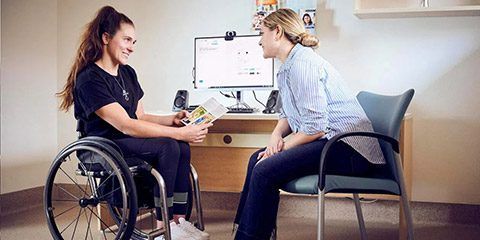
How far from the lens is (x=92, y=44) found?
7.15 feet

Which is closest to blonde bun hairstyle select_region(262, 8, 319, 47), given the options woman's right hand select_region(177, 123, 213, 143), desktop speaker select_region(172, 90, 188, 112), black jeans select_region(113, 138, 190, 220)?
woman's right hand select_region(177, 123, 213, 143)

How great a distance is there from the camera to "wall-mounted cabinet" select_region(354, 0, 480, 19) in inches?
113

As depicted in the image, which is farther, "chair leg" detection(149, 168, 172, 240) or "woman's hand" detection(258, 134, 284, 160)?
"woman's hand" detection(258, 134, 284, 160)

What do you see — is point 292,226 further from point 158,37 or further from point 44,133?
point 44,133

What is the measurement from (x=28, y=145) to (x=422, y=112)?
2.36 m

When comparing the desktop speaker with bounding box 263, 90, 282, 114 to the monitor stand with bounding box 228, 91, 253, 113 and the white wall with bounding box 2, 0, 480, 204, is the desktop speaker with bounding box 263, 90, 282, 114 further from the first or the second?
the white wall with bounding box 2, 0, 480, 204

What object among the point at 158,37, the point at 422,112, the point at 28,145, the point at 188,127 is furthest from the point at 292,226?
the point at 28,145

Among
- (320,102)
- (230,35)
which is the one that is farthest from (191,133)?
(230,35)

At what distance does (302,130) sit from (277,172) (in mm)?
192

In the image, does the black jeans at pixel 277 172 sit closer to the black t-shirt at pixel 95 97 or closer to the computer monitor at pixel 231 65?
the black t-shirt at pixel 95 97

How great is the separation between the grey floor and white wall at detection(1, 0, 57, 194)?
0.32 meters

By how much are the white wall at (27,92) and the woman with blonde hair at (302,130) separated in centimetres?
182

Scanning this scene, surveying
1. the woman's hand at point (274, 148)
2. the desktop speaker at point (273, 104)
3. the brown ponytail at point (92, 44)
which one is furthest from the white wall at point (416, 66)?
the brown ponytail at point (92, 44)

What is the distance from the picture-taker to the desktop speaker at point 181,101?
10.2ft
